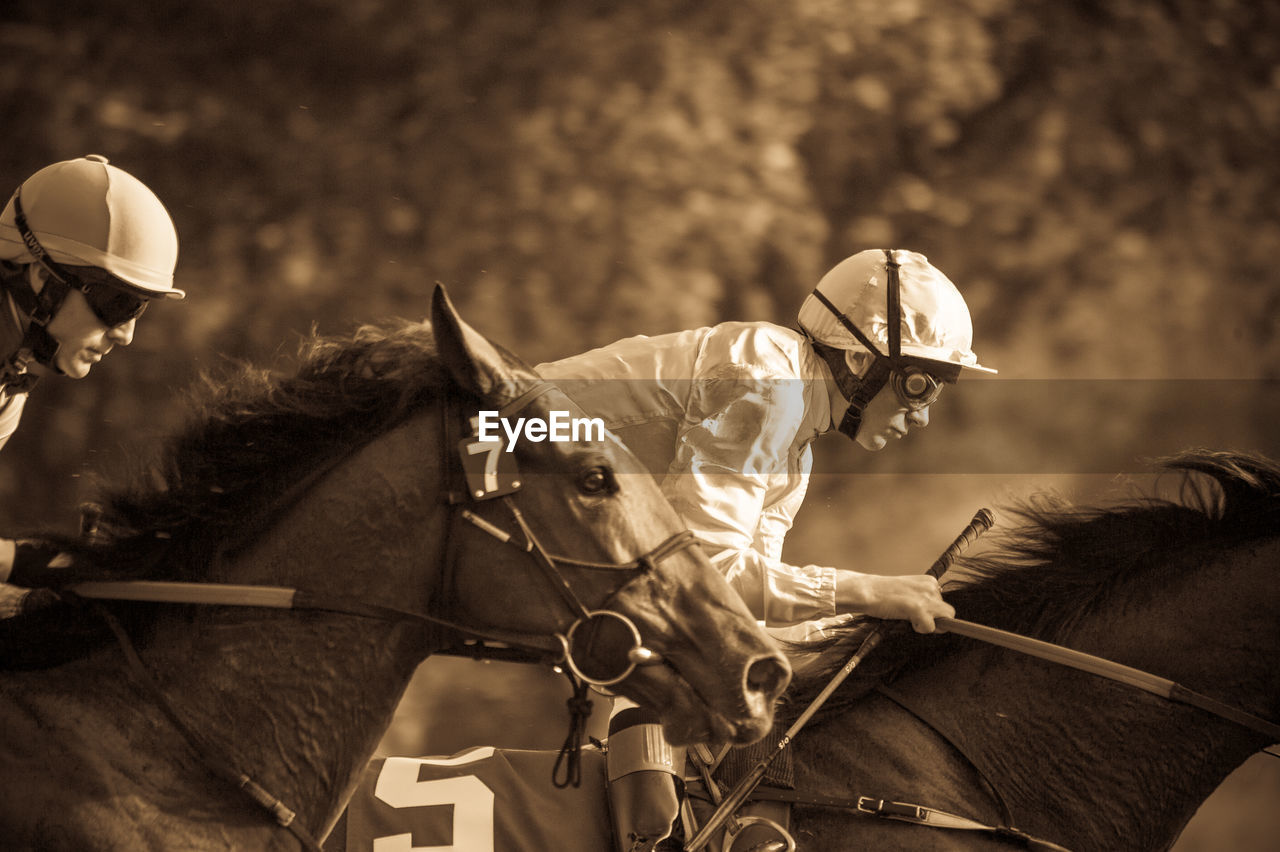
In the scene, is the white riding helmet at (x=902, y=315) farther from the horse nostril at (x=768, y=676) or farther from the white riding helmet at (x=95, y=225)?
the white riding helmet at (x=95, y=225)

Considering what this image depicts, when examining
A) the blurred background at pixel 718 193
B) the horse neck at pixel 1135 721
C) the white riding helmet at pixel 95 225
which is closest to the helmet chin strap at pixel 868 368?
the horse neck at pixel 1135 721

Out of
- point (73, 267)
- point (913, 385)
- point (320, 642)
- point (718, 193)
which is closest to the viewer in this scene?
point (320, 642)

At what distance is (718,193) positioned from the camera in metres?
5.12

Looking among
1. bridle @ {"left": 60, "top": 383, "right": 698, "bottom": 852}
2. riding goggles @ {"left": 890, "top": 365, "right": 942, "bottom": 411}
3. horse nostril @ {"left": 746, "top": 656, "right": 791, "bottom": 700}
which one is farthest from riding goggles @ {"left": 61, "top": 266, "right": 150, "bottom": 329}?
riding goggles @ {"left": 890, "top": 365, "right": 942, "bottom": 411}

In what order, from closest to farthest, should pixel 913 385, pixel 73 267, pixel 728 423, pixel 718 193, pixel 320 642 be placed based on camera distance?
pixel 320 642 < pixel 73 267 < pixel 728 423 < pixel 913 385 < pixel 718 193

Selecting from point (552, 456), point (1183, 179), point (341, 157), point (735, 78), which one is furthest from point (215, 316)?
point (1183, 179)

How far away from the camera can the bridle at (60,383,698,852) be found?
64.0 inches

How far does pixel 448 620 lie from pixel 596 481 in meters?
0.31

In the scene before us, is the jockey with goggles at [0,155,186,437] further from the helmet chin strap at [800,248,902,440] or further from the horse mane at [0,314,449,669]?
the helmet chin strap at [800,248,902,440]

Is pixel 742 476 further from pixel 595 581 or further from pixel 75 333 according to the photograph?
pixel 75 333

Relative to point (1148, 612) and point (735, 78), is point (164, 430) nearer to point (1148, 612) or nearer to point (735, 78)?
point (1148, 612)

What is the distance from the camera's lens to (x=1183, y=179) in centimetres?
557

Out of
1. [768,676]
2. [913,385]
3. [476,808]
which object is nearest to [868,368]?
[913,385]

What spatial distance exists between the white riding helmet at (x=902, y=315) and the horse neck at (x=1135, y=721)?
689 millimetres
